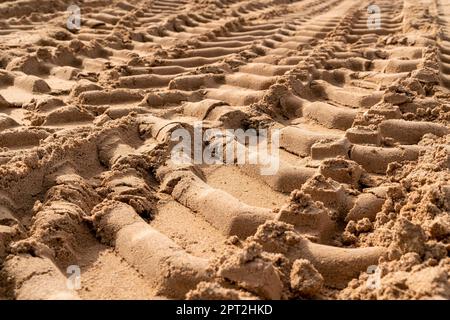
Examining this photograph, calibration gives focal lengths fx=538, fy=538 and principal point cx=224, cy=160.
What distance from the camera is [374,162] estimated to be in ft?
7.52

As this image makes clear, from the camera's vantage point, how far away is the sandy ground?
5.20ft

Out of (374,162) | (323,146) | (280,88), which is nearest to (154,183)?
(323,146)

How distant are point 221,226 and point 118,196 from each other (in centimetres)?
43
